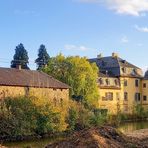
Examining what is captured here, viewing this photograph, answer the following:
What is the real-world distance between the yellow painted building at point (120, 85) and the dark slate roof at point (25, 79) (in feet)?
80.2

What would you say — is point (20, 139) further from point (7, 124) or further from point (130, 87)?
point (130, 87)

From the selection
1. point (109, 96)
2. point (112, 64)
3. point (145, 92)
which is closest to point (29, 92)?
point (109, 96)

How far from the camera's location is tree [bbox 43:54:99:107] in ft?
252

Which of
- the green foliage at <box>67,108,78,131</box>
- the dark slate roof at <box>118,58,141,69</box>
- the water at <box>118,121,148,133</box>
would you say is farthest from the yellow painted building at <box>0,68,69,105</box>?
the dark slate roof at <box>118,58,141,69</box>

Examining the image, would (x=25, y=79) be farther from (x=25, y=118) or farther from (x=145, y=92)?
(x=145, y=92)

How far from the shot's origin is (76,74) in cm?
7700

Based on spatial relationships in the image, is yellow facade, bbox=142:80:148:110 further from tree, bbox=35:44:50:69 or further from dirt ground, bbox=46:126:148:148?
dirt ground, bbox=46:126:148:148

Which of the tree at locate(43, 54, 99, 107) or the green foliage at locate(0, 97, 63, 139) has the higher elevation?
the tree at locate(43, 54, 99, 107)

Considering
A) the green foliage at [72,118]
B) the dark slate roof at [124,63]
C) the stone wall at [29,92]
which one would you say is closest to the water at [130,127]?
the green foliage at [72,118]

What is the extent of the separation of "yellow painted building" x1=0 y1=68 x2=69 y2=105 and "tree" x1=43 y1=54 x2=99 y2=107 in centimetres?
873

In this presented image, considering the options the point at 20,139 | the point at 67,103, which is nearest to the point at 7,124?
the point at 20,139

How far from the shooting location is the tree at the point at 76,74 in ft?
252

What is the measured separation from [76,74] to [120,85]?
21952 mm

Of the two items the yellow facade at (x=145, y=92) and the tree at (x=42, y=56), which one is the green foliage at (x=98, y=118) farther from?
the tree at (x=42, y=56)
